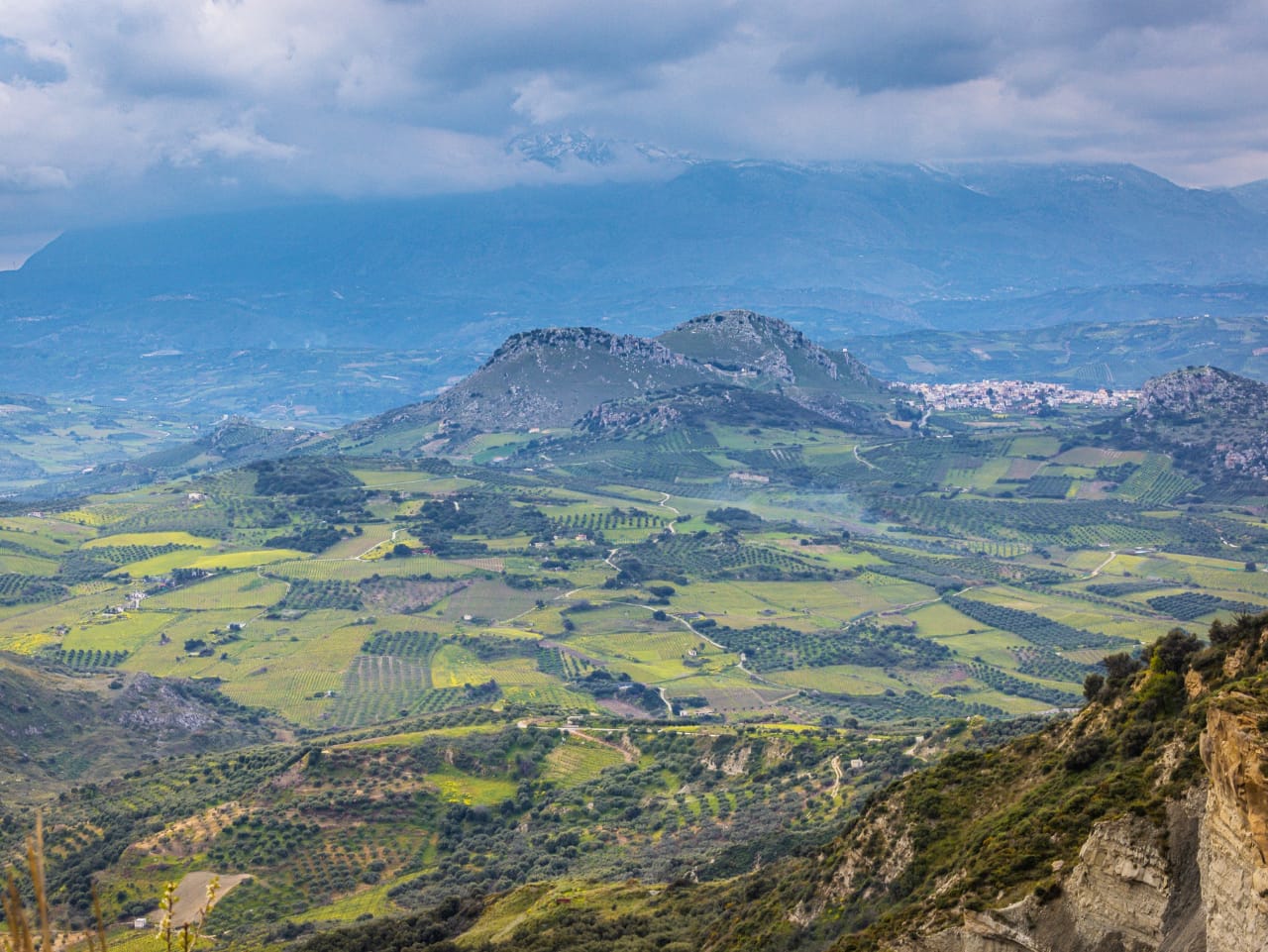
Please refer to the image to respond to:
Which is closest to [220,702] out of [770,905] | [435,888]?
[435,888]

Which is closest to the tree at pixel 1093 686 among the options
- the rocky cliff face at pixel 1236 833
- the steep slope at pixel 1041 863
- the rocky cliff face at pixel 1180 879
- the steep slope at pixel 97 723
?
the steep slope at pixel 1041 863

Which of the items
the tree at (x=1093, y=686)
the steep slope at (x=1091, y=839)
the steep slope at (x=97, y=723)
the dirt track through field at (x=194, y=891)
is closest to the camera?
the steep slope at (x=1091, y=839)

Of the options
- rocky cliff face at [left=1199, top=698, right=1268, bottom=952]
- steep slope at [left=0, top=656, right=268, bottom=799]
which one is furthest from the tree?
steep slope at [left=0, top=656, right=268, bottom=799]

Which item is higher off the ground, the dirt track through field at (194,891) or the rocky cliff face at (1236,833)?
the rocky cliff face at (1236,833)

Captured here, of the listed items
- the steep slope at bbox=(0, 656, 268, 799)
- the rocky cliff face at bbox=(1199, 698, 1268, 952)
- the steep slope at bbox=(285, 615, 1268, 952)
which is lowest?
the steep slope at bbox=(0, 656, 268, 799)

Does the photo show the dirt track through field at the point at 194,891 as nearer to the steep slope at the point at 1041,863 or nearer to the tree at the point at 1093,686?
the steep slope at the point at 1041,863

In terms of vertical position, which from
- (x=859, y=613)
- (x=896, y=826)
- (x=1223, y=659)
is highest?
(x=1223, y=659)

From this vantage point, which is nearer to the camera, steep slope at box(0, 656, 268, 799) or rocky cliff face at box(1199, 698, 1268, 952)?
rocky cliff face at box(1199, 698, 1268, 952)

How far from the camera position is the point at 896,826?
4025 centimetres

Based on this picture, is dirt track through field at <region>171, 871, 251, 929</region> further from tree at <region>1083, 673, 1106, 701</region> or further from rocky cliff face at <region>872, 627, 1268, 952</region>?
rocky cliff face at <region>872, 627, 1268, 952</region>

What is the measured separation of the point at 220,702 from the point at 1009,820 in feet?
324

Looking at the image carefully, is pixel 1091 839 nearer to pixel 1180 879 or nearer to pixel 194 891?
pixel 1180 879

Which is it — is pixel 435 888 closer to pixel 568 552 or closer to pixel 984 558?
pixel 568 552

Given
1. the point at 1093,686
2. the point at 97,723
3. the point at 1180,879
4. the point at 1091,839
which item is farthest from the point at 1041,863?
the point at 97,723
